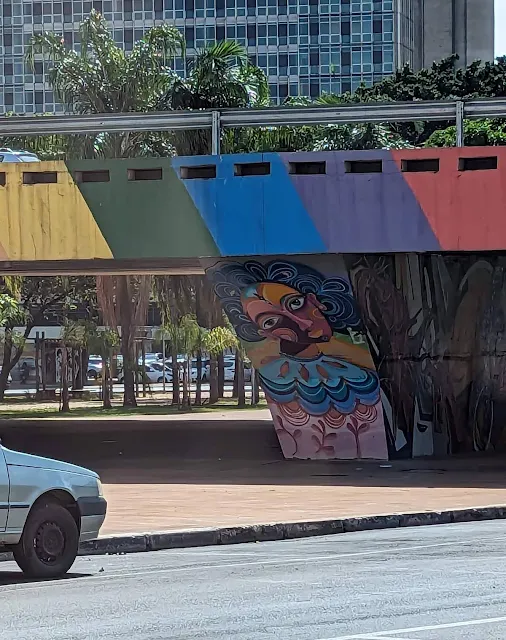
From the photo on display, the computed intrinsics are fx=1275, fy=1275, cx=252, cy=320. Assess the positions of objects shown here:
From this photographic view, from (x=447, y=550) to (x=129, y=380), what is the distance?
36257mm

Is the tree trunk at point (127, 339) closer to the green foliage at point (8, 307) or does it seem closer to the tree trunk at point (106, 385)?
the tree trunk at point (106, 385)

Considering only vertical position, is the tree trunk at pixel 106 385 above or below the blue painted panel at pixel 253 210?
below

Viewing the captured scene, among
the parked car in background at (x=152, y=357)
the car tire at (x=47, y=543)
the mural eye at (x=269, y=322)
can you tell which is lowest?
the parked car in background at (x=152, y=357)

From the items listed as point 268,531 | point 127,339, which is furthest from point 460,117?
point 127,339

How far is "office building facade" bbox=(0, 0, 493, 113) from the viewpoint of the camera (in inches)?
4227

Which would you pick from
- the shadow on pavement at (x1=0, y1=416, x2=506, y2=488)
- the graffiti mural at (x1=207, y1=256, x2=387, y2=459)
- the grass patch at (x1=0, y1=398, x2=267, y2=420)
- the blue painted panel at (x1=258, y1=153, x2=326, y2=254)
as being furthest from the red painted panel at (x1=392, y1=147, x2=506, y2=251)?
the grass patch at (x1=0, y1=398, x2=267, y2=420)

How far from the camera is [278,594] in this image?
364 inches

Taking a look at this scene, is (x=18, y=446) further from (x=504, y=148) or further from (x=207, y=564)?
(x=207, y=564)

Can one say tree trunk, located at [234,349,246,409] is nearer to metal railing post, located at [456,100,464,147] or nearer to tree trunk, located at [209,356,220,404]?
tree trunk, located at [209,356,220,404]

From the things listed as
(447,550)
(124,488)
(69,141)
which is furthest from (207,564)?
(69,141)

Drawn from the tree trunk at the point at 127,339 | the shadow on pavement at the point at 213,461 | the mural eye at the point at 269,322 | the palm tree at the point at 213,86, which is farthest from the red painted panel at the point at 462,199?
the tree trunk at the point at 127,339

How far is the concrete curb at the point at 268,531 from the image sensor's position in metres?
12.9

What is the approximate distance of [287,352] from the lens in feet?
73.9

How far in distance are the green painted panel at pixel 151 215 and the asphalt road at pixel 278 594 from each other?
906 centimetres
